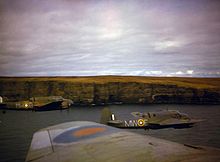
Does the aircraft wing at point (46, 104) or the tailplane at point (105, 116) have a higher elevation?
the tailplane at point (105, 116)

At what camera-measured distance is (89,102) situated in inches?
1841

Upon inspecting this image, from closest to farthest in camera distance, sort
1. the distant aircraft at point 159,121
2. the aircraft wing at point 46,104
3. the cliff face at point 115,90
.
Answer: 1. the distant aircraft at point 159,121
2. the aircraft wing at point 46,104
3. the cliff face at point 115,90

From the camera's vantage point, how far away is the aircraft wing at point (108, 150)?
1.74 m

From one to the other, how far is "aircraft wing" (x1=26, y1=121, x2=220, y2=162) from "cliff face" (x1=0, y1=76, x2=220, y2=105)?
101ft

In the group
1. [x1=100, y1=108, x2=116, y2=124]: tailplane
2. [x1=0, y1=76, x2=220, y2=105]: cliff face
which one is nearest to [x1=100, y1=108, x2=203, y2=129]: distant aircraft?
[x1=100, y1=108, x2=116, y2=124]: tailplane

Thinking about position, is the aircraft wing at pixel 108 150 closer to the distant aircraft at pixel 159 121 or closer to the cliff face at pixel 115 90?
the distant aircraft at pixel 159 121

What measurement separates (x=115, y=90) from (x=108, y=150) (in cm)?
4373

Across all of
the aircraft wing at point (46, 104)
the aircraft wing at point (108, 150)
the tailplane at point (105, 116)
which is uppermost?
the aircraft wing at point (108, 150)

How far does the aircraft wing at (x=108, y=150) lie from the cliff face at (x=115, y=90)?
30.9m

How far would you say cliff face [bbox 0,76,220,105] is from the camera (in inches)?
1362

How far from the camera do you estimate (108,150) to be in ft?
6.89

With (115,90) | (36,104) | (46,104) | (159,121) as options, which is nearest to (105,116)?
(159,121)

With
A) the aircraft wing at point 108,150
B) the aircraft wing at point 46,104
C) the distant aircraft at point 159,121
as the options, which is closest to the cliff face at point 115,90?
the aircraft wing at point 46,104

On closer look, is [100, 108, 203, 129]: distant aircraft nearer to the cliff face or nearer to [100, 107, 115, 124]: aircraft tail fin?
[100, 107, 115, 124]: aircraft tail fin
